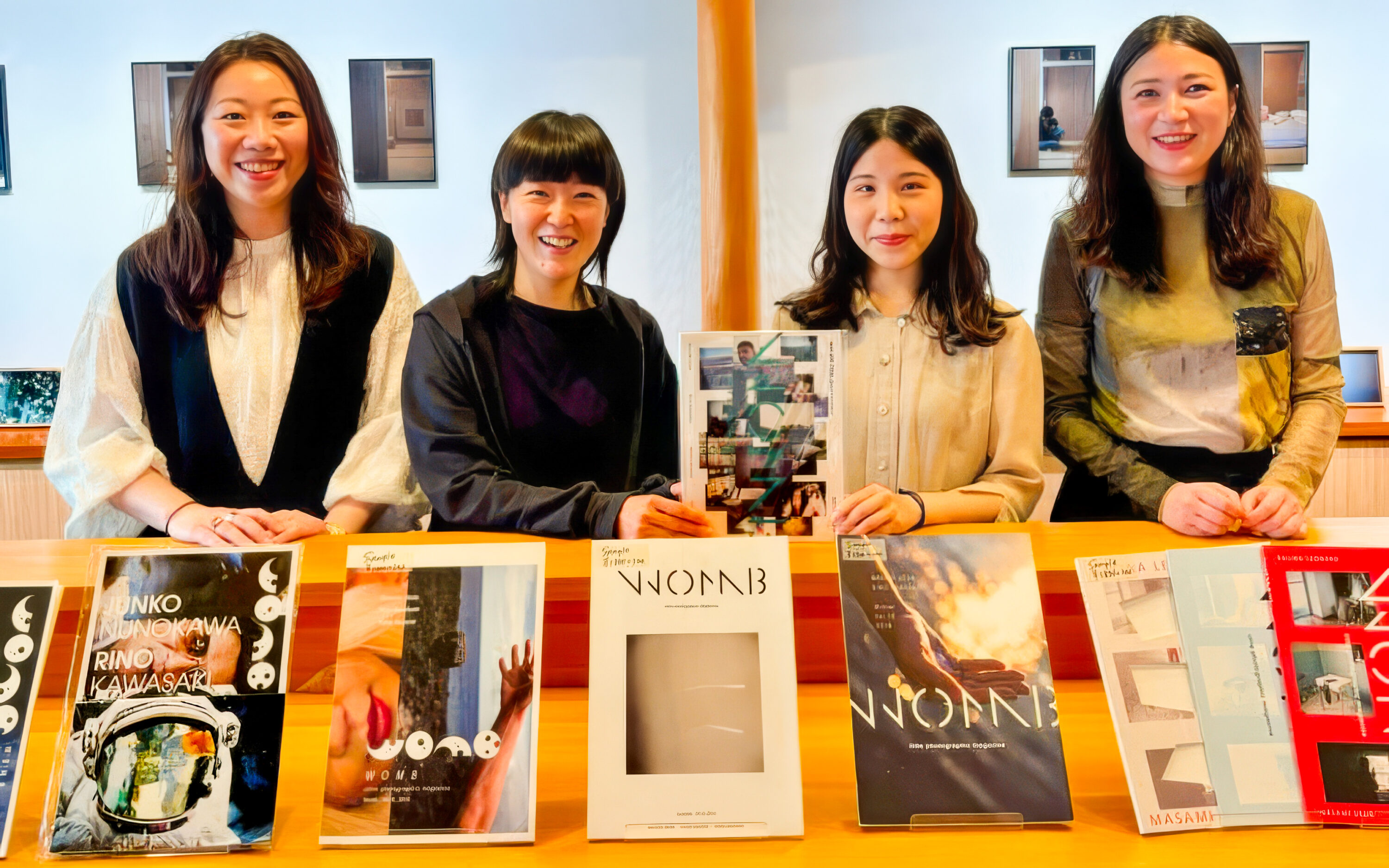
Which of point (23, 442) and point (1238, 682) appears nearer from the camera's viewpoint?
point (1238, 682)

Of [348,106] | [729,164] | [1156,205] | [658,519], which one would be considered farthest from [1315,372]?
[348,106]

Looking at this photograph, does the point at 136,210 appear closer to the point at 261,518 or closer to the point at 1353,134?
the point at 261,518

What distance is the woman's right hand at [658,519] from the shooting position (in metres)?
1.41

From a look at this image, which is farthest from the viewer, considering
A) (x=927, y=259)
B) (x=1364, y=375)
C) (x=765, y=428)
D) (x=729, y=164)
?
(x=1364, y=375)

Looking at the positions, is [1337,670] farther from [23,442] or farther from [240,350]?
[23,442]

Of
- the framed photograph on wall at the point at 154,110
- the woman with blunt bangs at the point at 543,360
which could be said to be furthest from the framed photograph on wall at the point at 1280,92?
the framed photograph on wall at the point at 154,110

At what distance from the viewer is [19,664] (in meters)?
0.91

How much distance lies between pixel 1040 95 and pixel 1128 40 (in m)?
2.13

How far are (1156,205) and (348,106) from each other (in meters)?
3.24

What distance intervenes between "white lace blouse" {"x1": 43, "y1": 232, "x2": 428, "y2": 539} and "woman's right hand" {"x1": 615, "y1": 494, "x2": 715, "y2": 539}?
2.00 feet

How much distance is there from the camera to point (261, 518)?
1639mm

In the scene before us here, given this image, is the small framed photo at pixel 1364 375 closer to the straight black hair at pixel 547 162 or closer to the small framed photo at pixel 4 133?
the straight black hair at pixel 547 162

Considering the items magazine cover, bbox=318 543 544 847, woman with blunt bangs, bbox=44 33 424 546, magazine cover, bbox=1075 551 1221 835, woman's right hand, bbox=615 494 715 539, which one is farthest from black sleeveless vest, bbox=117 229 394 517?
magazine cover, bbox=1075 551 1221 835

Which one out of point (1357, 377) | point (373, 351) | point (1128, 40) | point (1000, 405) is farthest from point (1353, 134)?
point (373, 351)
